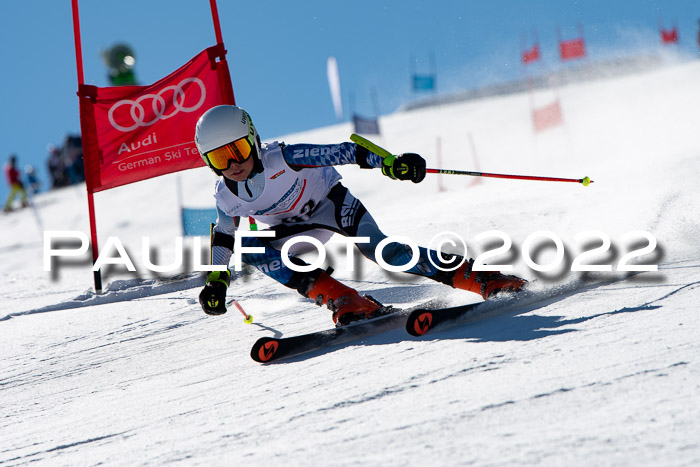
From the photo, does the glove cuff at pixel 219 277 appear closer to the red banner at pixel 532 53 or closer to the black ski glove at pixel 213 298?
the black ski glove at pixel 213 298

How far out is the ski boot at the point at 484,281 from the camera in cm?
380

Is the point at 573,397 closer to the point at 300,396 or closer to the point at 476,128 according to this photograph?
the point at 300,396

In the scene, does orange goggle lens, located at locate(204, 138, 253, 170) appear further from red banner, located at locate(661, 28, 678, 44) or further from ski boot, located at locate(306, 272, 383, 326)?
red banner, located at locate(661, 28, 678, 44)

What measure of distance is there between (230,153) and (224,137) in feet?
0.29

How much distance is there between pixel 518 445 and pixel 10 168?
66.8 feet

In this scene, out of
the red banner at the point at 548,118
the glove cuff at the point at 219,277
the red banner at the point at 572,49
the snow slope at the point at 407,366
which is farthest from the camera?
the red banner at the point at 572,49

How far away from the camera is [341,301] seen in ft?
12.7

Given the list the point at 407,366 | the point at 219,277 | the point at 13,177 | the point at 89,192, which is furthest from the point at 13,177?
the point at 407,366

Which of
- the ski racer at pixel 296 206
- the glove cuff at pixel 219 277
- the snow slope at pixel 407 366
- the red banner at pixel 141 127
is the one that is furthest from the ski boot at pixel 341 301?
the red banner at pixel 141 127

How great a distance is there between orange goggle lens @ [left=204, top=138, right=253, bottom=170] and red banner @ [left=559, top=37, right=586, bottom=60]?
15.8 metres

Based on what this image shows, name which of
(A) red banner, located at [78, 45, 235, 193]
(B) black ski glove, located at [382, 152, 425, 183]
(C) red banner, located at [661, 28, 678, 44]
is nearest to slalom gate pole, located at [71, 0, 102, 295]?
(A) red banner, located at [78, 45, 235, 193]

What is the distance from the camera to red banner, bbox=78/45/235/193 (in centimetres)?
643

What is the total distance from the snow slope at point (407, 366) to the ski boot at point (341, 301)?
245 millimetres

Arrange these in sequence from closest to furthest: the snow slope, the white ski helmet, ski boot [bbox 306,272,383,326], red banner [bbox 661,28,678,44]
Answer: the snow slope
the white ski helmet
ski boot [bbox 306,272,383,326]
red banner [bbox 661,28,678,44]
